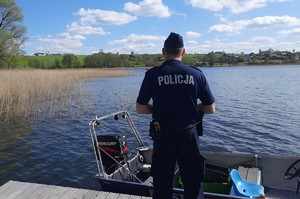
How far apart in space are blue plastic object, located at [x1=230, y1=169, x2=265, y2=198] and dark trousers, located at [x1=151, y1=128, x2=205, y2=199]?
161 centimetres

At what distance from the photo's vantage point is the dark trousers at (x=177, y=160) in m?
3.48

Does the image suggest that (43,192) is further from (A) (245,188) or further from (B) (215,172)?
(A) (245,188)

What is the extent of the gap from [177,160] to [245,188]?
227 centimetres

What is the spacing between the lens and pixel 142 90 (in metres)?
3.59

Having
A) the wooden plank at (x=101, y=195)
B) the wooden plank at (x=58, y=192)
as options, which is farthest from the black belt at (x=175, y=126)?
the wooden plank at (x=58, y=192)

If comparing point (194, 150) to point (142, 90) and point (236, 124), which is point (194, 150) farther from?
point (236, 124)

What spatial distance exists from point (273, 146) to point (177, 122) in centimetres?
873

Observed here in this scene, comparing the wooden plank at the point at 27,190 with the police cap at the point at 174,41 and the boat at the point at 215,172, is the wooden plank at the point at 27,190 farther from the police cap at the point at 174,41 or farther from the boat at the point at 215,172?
the police cap at the point at 174,41

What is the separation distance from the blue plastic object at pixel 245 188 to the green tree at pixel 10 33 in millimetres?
33796

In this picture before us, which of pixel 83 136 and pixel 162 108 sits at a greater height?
pixel 162 108

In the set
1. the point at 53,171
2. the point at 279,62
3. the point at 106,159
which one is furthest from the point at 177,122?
the point at 279,62

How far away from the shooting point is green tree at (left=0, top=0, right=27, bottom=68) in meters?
34.1

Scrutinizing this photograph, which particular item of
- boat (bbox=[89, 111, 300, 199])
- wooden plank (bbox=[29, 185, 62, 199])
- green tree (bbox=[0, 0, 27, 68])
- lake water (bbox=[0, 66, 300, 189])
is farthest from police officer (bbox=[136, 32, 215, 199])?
green tree (bbox=[0, 0, 27, 68])

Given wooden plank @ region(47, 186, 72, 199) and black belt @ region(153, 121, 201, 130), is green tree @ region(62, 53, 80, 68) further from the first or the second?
black belt @ region(153, 121, 201, 130)
